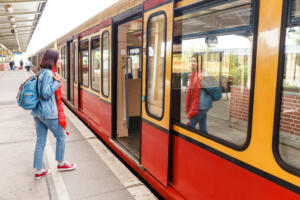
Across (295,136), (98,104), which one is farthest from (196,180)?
(98,104)

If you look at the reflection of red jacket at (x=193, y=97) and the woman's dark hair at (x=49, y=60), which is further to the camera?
the woman's dark hair at (x=49, y=60)

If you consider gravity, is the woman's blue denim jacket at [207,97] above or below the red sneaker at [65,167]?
above

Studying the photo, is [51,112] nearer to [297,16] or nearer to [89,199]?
[89,199]

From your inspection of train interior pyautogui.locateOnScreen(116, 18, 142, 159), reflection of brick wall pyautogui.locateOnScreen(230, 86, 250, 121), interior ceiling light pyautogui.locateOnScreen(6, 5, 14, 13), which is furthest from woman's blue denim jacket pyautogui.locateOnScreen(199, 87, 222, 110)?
interior ceiling light pyautogui.locateOnScreen(6, 5, 14, 13)

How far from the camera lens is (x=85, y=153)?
4.56 meters

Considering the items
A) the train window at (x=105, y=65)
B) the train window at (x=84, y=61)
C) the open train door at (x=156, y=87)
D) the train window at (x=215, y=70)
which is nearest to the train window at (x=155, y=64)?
the open train door at (x=156, y=87)

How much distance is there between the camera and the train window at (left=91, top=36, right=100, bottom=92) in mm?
5407

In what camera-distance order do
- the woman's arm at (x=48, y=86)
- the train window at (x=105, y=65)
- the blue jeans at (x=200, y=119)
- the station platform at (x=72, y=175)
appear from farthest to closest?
the train window at (x=105, y=65) < the woman's arm at (x=48, y=86) < the station platform at (x=72, y=175) < the blue jeans at (x=200, y=119)

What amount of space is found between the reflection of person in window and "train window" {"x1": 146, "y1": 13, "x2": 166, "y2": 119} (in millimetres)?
336

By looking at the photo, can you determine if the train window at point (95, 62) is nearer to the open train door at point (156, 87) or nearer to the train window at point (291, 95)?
the open train door at point (156, 87)

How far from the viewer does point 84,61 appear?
6.75 m

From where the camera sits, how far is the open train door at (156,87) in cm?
275

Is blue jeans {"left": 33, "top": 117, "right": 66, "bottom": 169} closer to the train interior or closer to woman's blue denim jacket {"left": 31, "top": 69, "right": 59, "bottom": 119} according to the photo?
woman's blue denim jacket {"left": 31, "top": 69, "right": 59, "bottom": 119}

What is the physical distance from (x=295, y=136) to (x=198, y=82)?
42.8 inches
